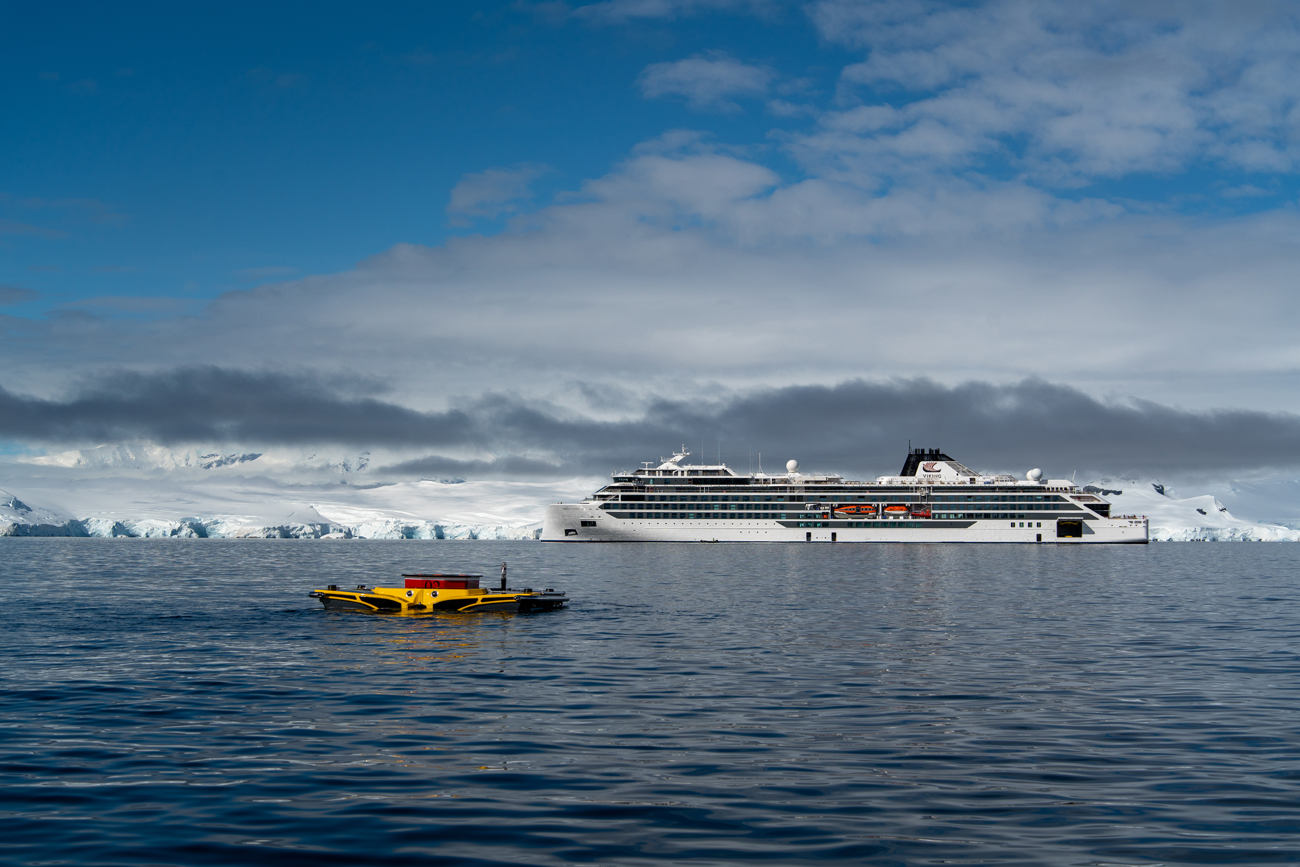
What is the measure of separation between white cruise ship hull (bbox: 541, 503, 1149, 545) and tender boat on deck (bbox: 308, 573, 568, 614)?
123865 mm

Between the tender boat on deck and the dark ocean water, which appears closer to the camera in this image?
the dark ocean water

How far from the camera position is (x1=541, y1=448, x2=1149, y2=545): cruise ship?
578 ft

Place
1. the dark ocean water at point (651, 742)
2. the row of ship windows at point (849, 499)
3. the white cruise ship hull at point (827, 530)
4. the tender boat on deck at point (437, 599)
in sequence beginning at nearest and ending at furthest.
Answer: the dark ocean water at point (651, 742), the tender boat on deck at point (437, 599), the white cruise ship hull at point (827, 530), the row of ship windows at point (849, 499)

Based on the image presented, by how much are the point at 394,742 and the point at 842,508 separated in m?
163

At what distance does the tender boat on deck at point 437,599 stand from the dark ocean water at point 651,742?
16.2 ft

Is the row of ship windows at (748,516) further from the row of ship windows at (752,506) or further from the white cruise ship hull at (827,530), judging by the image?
the row of ship windows at (752,506)

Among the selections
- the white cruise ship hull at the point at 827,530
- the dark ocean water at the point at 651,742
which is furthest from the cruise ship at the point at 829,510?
the dark ocean water at the point at 651,742

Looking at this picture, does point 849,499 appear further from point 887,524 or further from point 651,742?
point 651,742

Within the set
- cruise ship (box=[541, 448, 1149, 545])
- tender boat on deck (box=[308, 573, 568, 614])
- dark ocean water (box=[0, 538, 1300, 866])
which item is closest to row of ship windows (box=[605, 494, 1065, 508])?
cruise ship (box=[541, 448, 1149, 545])

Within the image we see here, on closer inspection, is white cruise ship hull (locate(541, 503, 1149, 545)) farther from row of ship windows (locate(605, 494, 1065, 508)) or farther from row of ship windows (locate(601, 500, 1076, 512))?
row of ship windows (locate(605, 494, 1065, 508))

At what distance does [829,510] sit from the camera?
583ft

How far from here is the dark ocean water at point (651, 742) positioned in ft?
45.3

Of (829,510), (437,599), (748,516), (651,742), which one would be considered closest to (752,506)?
(748,516)

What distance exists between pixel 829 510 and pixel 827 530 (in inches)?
139
